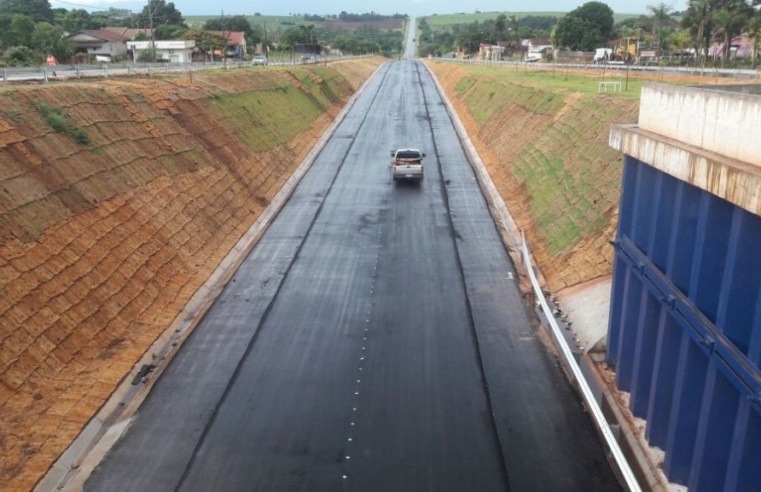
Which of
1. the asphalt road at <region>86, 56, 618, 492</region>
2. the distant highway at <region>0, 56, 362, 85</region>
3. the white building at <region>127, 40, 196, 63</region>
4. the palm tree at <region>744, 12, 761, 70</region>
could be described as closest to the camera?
the asphalt road at <region>86, 56, 618, 492</region>

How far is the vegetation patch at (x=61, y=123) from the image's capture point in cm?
2666

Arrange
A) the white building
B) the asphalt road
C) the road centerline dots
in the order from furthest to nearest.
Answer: the white building < the road centerline dots < the asphalt road

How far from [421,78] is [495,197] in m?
94.7

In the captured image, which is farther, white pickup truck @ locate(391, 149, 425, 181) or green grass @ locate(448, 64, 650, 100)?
green grass @ locate(448, 64, 650, 100)

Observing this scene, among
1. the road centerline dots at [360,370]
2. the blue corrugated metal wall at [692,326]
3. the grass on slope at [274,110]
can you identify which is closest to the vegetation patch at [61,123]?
the road centerline dots at [360,370]

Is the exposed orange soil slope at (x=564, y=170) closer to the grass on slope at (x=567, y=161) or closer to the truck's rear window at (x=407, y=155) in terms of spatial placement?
the grass on slope at (x=567, y=161)

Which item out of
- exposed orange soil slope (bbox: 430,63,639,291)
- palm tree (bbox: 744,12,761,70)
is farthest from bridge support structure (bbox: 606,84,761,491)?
palm tree (bbox: 744,12,761,70)

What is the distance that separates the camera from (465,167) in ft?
145

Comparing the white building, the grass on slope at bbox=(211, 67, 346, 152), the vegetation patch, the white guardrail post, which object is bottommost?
the white guardrail post

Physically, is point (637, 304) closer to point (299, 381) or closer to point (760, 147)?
point (760, 147)

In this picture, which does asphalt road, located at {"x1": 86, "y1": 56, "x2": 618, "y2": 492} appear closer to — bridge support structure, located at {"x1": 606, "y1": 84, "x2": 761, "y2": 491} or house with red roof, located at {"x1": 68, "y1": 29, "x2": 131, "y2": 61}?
bridge support structure, located at {"x1": 606, "y1": 84, "x2": 761, "y2": 491}

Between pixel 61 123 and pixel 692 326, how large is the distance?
960 inches

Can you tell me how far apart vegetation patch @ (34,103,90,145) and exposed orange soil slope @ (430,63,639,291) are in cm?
1896

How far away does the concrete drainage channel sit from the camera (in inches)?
553
